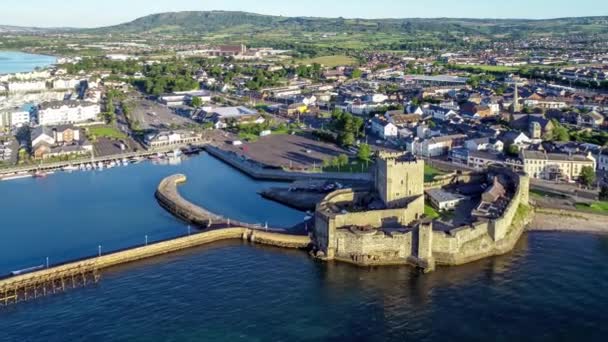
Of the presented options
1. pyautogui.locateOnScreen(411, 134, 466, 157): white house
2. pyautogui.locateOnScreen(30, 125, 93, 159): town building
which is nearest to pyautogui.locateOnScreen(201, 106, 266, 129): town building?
pyautogui.locateOnScreen(30, 125, 93, 159): town building

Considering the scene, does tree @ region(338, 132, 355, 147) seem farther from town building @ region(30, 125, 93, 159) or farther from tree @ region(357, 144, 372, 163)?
town building @ region(30, 125, 93, 159)

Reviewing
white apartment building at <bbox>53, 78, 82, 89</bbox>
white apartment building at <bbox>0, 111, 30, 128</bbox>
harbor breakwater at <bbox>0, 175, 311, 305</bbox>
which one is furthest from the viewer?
white apartment building at <bbox>53, 78, 82, 89</bbox>

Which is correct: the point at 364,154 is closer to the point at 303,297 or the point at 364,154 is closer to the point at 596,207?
the point at 596,207

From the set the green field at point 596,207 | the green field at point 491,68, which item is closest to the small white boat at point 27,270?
the green field at point 596,207

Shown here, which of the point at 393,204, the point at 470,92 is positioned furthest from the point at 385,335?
the point at 470,92

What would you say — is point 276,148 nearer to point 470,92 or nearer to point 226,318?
point 226,318

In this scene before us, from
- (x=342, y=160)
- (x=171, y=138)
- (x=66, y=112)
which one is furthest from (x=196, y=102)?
(x=342, y=160)
